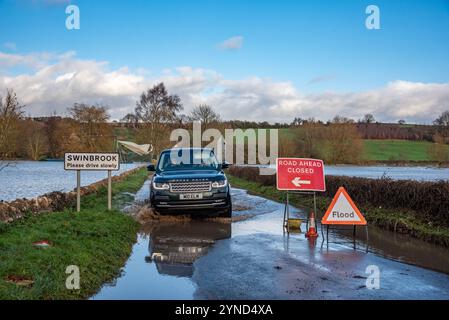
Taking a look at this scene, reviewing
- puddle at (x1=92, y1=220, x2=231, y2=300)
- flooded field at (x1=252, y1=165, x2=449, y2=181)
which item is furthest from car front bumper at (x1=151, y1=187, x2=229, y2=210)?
flooded field at (x1=252, y1=165, x2=449, y2=181)

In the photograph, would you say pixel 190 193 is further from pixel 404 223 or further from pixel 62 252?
pixel 62 252

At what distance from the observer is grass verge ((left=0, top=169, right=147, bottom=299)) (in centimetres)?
553

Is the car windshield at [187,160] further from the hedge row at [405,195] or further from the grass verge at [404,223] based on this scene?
the hedge row at [405,195]

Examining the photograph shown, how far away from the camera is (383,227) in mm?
12445

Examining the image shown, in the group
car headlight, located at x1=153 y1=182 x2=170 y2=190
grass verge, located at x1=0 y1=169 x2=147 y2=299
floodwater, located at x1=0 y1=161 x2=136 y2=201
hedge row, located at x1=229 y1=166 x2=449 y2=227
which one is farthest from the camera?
floodwater, located at x1=0 y1=161 x2=136 y2=201

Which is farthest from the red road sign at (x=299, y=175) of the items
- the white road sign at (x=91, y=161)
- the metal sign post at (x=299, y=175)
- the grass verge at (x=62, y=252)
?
the white road sign at (x=91, y=161)

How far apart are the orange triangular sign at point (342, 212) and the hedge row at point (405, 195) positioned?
7.33ft

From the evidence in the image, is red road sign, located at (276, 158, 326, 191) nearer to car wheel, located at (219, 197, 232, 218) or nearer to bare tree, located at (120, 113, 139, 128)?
car wheel, located at (219, 197, 232, 218)

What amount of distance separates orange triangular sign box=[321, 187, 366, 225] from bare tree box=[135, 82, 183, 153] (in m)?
49.9

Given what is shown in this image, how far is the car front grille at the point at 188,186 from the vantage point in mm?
12664
